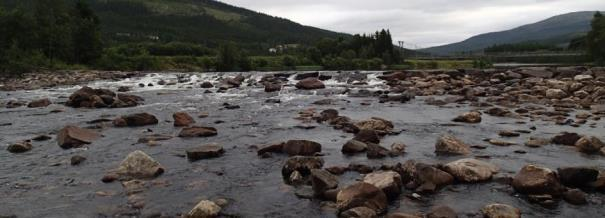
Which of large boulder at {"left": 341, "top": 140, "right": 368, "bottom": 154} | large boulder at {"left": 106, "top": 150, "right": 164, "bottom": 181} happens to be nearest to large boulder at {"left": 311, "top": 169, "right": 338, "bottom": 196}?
large boulder at {"left": 341, "top": 140, "right": 368, "bottom": 154}

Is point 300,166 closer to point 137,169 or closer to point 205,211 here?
point 205,211

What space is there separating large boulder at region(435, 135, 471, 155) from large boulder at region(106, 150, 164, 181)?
→ 9014 mm

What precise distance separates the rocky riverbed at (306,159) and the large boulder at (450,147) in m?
0.06

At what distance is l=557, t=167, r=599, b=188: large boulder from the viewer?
1223 cm

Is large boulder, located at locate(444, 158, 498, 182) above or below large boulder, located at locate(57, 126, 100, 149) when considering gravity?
below

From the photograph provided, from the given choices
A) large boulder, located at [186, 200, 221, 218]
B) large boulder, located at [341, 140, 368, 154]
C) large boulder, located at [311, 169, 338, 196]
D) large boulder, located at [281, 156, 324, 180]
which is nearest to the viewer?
large boulder, located at [186, 200, 221, 218]

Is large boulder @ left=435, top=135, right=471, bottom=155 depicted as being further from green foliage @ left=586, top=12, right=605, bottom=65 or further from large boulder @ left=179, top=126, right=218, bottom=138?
green foliage @ left=586, top=12, right=605, bottom=65

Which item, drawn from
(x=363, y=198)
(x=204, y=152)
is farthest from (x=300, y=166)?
(x=204, y=152)

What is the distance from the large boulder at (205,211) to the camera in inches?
415

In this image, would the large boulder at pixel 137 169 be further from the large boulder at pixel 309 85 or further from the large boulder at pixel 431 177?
the large boulder at pixel 309 85

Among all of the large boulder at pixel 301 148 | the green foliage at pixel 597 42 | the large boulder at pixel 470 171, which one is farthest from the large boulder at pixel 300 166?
the green foliage at pixel 597 42

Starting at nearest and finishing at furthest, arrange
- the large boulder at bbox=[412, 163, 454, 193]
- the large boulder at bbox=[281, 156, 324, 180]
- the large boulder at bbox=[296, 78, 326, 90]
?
the large boulder at bbox=[412, 163, 454, 193], the large boulder at bbox=[281, 156, 324, 180], the large boulder at bbox=[296, 78, 326, 90]

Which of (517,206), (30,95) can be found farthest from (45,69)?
(517,206)

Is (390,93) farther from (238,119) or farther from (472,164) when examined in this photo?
(472,164)
